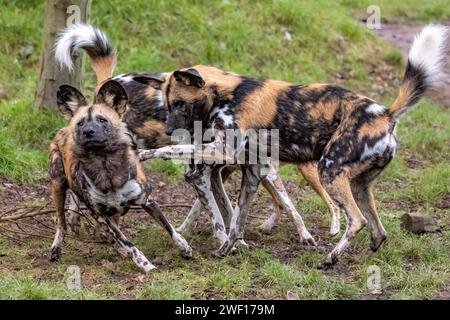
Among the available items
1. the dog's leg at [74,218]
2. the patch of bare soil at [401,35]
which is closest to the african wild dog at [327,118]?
the dog's leg at [74,218]

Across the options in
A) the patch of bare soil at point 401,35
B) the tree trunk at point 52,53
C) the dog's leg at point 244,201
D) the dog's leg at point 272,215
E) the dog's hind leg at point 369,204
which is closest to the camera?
the dog's hind leg at point 369,204

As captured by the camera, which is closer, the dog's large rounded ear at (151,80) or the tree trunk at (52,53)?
the dog's large rounded ear at (151,80)

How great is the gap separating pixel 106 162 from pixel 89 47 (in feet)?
4.27

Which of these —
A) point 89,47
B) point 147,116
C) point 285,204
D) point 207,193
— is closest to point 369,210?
point 285,204

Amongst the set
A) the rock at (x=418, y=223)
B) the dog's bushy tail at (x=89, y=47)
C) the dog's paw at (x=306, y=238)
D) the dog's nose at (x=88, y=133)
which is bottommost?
the dog's paw at (x=306, y=238)

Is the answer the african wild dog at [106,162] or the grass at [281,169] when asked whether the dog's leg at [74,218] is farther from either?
the african wild dog at [106,162]

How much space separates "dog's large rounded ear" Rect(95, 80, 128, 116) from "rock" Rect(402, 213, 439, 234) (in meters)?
2.08

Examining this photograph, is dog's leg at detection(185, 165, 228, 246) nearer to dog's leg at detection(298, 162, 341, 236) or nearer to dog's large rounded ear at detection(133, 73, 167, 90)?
dog's large rounded ear at detection(133, 73, 167, 90)

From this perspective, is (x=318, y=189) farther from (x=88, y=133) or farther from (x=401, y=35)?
(x=401, y=35)

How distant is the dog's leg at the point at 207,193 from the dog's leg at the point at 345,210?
0.81 metres

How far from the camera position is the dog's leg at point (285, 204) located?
225 inches

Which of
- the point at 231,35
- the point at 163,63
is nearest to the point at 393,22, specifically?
the point at 231,35

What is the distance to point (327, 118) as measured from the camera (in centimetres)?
528
